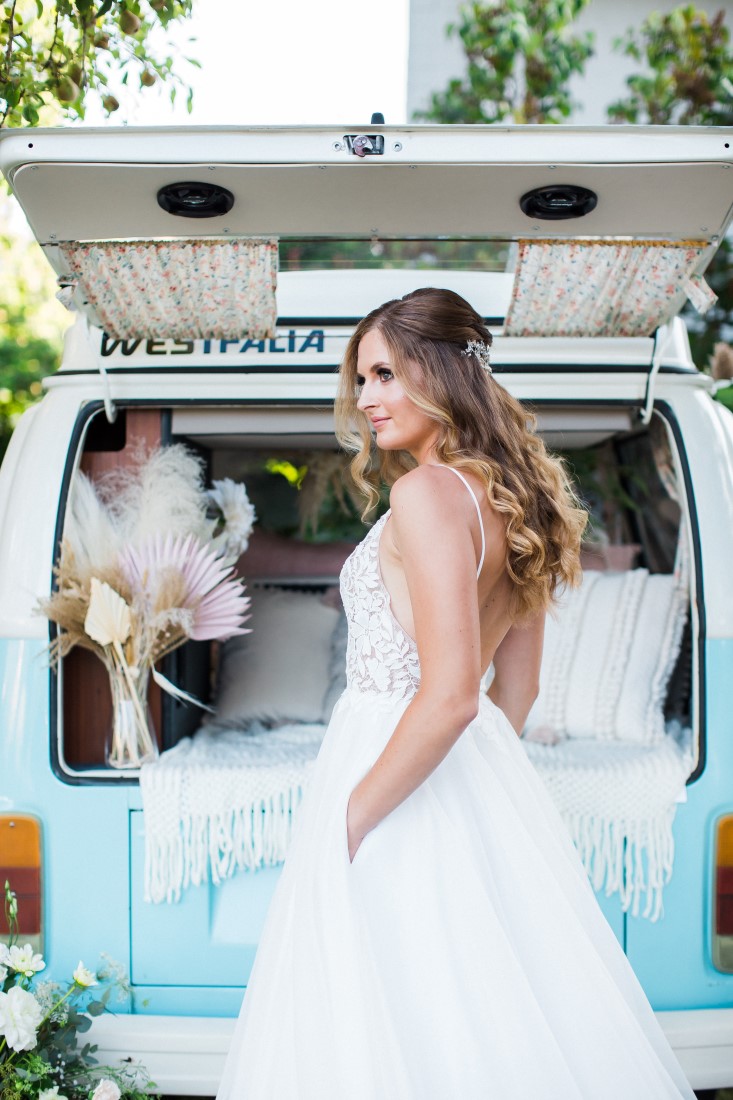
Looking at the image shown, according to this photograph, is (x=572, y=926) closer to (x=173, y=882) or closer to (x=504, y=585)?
(x=504, y=585)

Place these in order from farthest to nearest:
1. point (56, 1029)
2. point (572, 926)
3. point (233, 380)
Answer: point (233, 380) → point (56, 1029) → point (572, 926)

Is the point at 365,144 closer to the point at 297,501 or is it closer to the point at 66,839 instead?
the point at 66,839

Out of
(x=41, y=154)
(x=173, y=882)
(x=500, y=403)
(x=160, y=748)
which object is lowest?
(x=173, y=882)

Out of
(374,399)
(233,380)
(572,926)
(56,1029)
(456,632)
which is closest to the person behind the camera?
(456,632)

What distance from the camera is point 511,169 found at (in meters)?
1.99

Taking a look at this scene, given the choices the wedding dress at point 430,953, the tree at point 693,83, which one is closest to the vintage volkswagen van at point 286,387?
the wedding dress at point 430,953

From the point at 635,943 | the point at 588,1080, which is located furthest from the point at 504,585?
the point at 635,943

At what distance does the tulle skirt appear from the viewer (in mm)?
1503

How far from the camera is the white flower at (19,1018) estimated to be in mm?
2029

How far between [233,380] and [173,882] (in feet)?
4.31

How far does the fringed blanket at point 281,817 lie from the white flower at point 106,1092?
0.42 meters

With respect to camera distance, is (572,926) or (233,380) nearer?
(572,926)

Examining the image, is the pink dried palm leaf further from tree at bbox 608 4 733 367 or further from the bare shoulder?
tree at bbox 608 4 733 367

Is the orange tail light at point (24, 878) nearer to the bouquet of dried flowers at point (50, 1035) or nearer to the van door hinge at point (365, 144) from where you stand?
the bouquet of dried flowers at point (50, 1035)
